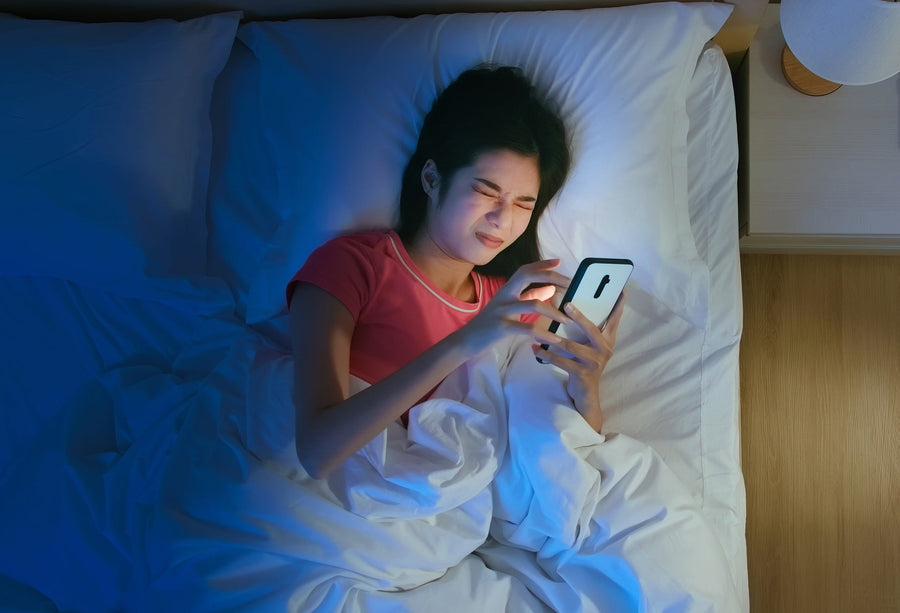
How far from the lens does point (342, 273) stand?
3.57 ft

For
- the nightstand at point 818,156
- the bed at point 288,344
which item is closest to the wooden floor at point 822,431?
the nightstand at point 818,156

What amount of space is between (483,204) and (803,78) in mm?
633

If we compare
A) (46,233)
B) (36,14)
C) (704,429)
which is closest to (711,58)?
(704,429)

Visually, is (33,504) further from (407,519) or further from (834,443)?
(834,443)

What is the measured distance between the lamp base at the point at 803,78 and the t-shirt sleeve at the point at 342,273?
0.79m

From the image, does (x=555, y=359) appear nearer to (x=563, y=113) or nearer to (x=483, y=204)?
(x=483, y=204)

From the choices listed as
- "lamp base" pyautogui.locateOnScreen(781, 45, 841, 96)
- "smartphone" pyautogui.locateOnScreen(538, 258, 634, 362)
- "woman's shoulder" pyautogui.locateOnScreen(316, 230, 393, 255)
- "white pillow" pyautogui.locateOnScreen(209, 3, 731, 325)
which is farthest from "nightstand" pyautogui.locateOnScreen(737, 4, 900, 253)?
"woman's shoulder" pyautogui.locateOnScreen(316, 230, 393, 255)

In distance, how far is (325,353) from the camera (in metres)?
1.03

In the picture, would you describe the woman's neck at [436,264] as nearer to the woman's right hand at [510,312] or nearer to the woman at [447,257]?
the woman at [447,257]

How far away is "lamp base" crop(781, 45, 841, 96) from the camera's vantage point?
1.29 m

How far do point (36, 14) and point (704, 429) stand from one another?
1.43 metres

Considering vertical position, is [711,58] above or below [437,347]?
above

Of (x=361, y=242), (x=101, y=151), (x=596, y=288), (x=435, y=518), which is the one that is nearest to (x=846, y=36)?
(x=596, y=288)

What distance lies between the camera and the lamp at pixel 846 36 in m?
0.93
